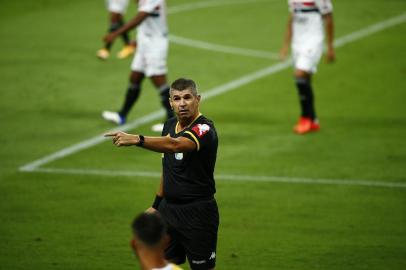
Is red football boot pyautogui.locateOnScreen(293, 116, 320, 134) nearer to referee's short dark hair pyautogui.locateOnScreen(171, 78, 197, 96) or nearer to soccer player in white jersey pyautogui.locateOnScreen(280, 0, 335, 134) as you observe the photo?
soccer player in white jersey pyautogui.locateOnScreen(280, 0, 335, 134)

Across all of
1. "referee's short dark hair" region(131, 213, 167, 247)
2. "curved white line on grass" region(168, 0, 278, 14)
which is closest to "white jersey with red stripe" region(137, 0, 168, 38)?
"referee's short dark hair" region(131, 213, 167, 247)

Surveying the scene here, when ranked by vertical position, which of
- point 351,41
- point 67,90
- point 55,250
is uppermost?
point 55,250

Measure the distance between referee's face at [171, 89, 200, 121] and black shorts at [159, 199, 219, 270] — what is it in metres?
0.78

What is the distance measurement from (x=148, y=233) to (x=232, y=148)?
8.44 m

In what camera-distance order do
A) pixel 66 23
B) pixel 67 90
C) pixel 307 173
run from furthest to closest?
pixel 66 23
pixel 67 90
pixel 307 173

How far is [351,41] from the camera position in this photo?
22.4 m

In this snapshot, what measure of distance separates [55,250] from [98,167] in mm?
3358

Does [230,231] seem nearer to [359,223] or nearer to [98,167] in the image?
[359,223]

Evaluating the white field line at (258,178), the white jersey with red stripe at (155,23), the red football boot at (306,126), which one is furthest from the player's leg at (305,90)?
the white field line at (258,178)

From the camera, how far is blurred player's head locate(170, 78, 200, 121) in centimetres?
814

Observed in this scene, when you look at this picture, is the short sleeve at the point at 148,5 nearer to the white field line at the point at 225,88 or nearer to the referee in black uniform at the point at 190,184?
the white field line at the point at 225,88

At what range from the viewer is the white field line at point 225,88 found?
14.3 m

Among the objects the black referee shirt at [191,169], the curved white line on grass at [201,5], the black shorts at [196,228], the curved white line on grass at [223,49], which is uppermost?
the black referee shirt at [191,169]

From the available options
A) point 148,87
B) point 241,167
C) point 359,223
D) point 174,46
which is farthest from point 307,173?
point 174,46
